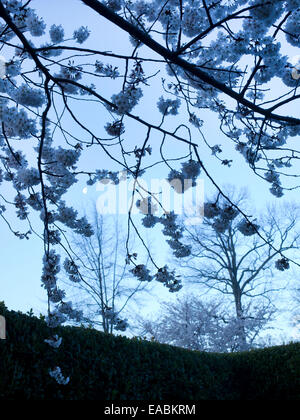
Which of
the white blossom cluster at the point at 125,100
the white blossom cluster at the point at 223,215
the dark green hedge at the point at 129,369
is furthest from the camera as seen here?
the dark green hedge at the point at 129,369

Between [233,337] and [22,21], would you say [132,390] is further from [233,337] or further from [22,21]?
[233,337]

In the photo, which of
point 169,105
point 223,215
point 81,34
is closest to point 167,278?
point 223,215

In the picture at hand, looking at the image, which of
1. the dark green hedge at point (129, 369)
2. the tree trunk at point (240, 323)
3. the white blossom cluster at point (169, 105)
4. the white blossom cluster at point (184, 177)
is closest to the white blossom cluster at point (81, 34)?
the white blossom cluster at point (169, 105)

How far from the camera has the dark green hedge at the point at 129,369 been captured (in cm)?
428

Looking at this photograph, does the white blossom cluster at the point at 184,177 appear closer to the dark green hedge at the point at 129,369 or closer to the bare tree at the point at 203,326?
the dark green hedge at the point at 129,369

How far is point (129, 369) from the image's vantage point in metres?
5.47

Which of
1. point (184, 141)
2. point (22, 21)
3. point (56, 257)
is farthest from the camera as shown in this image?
point (56, 257)

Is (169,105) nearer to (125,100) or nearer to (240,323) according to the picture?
(125,100)

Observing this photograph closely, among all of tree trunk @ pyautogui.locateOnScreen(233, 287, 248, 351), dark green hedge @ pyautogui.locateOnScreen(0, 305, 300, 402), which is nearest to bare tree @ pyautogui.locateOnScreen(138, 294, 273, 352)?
tree trunk @ pyautogui.locateOnScreen(233, 287, 248, 351)

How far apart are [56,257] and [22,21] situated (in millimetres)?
1899

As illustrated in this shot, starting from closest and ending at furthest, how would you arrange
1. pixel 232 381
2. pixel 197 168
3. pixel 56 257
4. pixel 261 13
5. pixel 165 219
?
pixel 261 13 < pixel 56 257 < pixel 197 168 < pixel 165 219 < pixel 232 381

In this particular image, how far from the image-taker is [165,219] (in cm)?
394
